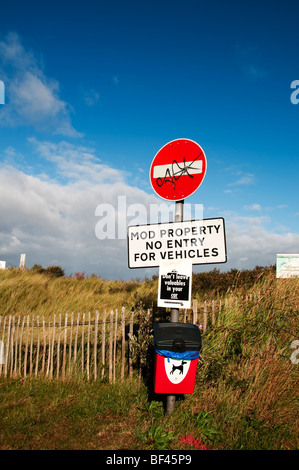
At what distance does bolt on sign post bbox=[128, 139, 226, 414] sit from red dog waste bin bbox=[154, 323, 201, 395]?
0.33 feet

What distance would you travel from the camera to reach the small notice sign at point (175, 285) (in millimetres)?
3777

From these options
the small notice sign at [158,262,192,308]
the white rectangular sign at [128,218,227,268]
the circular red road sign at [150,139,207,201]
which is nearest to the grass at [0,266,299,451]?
the small notice sign at [158,262,192,308]

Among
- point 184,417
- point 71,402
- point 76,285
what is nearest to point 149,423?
point 184,417

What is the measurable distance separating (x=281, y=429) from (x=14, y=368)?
5.65 meters

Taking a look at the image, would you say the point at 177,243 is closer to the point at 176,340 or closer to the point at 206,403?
the point at 176,340

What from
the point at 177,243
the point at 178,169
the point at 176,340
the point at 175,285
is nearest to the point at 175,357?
the point at 176,340

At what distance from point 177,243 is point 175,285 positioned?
0.56 meters

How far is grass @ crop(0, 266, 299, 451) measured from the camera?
128 inches

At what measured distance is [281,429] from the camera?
3.39 metres

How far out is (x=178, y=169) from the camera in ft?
13.6

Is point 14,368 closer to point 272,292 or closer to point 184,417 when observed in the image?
point 184,417

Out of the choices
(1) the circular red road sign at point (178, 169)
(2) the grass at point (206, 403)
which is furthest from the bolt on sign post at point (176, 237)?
(2) the grass at point (206, 403)

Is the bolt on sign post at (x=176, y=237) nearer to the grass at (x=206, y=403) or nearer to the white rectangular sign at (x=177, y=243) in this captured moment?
the white rectangular sign at (x=177, y=243)

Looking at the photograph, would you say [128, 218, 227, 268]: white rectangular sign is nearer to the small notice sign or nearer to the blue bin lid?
the small notice sign
